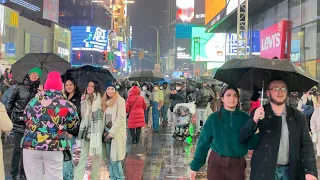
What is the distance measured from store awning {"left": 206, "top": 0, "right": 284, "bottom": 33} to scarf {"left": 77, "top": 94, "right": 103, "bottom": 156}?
74.7 ft

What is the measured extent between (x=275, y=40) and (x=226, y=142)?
20.7 metres

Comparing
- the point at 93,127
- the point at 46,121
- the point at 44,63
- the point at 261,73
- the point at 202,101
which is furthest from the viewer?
the point at 202,101

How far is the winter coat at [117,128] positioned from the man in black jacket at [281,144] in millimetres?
2932

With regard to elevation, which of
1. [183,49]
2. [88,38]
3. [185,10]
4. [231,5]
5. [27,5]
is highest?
[185,10]

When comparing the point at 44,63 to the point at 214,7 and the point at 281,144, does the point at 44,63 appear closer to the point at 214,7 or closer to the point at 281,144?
the point at 281,144

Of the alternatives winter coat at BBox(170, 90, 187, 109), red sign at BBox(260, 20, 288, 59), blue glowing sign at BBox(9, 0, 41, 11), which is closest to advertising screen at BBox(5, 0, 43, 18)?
blue glowing sign at BBox(9, 0, 41, 11)

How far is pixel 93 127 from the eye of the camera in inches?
260

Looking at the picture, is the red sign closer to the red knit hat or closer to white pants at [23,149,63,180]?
the red knit hat

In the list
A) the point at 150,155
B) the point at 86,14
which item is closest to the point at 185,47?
the point at 86,14

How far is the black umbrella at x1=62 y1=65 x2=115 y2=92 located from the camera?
734 cm

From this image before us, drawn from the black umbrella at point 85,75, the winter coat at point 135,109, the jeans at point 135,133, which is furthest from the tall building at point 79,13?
the black umbrella at point 85,75

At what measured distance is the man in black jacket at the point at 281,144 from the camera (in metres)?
4.02

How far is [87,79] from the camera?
291 inches

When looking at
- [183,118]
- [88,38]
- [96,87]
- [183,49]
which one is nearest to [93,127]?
[96,87]
